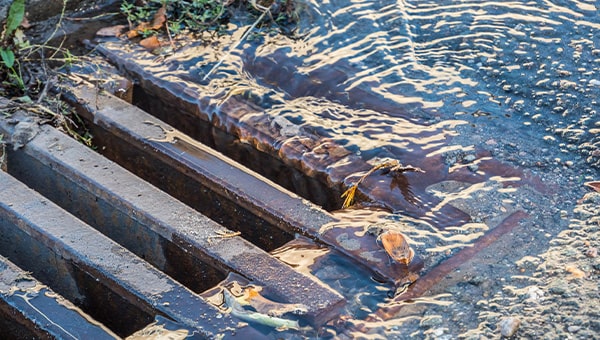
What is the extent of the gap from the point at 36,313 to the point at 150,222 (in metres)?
0.44

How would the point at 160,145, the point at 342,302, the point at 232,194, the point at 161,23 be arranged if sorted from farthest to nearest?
the point at 161,23 → the point at 160,145 → the point at 232,194 → the point at 342,302

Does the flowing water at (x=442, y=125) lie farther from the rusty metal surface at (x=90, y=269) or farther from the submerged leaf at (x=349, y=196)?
the rusty metal surface at (x=90, y=269)

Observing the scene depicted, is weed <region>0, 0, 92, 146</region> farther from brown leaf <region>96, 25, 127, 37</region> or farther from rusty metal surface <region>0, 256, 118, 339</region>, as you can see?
rusty metal surface <region>0, 256, 118, 339</region>

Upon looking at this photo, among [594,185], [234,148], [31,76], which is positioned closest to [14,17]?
[31,76]

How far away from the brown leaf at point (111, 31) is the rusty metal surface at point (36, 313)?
4.60 feet

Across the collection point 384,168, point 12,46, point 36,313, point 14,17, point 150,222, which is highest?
point 14,17

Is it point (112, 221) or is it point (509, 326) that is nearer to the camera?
point (509, 326)

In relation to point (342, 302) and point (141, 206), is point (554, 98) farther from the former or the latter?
point (141, 206)

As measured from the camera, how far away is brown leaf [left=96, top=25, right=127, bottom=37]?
3.67 m

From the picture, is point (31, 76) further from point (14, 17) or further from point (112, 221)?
point (112, 221)

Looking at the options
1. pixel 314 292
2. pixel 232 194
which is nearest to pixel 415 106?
pixel 232 194

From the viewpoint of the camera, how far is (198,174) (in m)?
2.85

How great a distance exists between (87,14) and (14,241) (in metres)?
1.43

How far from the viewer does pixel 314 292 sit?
236 cm
